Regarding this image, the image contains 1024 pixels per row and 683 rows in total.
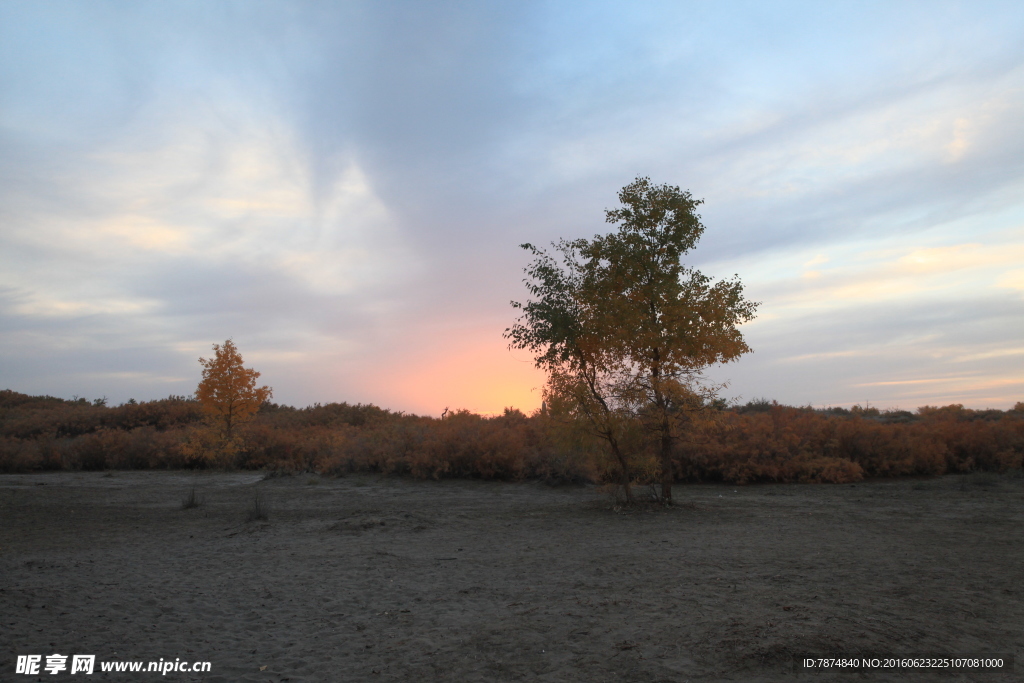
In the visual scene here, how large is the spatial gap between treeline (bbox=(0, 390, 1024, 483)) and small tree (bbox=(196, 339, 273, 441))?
100cm

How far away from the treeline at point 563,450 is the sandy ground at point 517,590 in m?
3.95

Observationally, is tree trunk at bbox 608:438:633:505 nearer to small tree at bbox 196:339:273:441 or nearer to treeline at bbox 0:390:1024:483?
treeline at bbox 0:390:1024:483

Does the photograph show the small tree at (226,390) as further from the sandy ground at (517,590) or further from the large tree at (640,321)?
the large tree at (640,321)

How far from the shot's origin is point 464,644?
16.6 feet

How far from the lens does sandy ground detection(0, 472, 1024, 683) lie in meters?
4.62

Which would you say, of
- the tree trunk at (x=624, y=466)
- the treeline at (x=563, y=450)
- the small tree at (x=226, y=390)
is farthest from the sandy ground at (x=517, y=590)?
the small tree at (x=226, y=390)

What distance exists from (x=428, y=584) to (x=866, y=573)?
17.1ft

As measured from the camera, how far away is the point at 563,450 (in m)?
13.6

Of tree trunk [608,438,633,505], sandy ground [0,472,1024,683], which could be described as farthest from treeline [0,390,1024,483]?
sandy ground [0,472,1024,683]

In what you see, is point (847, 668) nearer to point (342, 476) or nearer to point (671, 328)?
point (671, 328)

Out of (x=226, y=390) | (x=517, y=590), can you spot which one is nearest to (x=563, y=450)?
(x=517, y=590)

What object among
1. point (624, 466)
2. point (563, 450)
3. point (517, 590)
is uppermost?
point (563, 450)

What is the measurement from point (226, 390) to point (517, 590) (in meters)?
20.8

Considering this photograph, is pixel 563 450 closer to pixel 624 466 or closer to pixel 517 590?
pixel 624 466
